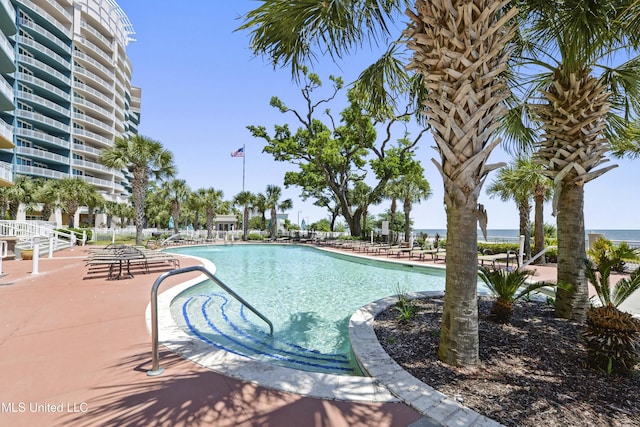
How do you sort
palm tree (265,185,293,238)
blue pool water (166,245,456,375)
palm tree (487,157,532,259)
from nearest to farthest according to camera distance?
1. blue pool water (166,245,456,375)
2. palm tree (487,157,532,259)
3. palm tree (265,185,293,238)

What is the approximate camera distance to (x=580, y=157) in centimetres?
484

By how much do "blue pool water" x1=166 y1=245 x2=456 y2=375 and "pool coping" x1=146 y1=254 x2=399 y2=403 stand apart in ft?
2.29

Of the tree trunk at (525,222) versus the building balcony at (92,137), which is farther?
the building balcony at (92,137)

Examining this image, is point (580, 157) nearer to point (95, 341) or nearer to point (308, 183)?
point (95, 341)

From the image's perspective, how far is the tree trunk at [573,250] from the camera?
15.9 ft

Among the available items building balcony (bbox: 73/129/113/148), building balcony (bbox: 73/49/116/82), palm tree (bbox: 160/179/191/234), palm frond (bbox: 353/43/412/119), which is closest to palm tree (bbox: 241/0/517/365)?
palm frond (bbox: 353/43/412/119)

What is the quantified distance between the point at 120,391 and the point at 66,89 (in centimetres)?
5896

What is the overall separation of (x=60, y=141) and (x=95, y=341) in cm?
5263

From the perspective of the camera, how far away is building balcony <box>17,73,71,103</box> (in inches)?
1484

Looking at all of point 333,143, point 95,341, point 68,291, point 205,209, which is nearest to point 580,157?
point 95,341

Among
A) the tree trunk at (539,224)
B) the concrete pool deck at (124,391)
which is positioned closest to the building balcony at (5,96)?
the concrete pool deck at (124,391)

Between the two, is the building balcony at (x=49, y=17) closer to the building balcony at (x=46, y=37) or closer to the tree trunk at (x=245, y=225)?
the building balcony at (x=46, y=37)

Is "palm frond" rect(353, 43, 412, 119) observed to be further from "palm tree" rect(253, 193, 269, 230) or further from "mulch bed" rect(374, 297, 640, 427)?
"palm tree" rect(253, 193, 269, 230)

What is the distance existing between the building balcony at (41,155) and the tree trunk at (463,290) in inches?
2072
